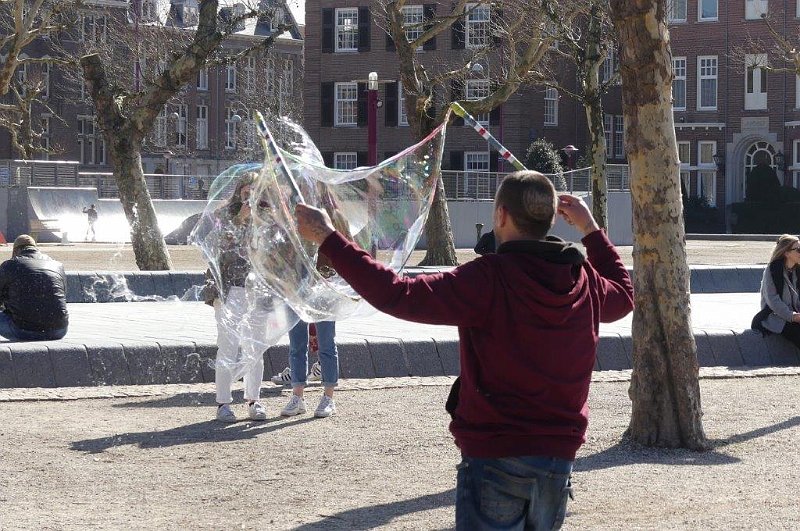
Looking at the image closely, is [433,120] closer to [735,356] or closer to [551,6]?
[551,6]

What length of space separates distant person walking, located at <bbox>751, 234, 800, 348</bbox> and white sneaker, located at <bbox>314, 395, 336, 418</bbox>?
5.65m

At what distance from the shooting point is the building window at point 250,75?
71.3 meters

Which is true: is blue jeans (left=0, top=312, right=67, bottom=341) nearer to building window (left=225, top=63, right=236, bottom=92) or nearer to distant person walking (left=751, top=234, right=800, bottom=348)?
distant person walking (left=751, top=234, right=800, bottom=348)

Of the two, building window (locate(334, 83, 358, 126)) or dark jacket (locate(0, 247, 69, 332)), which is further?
building window (locate(334, 83, 358, 126))

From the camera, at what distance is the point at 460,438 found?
4332 mm

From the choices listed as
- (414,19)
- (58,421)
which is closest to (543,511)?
(58,421)

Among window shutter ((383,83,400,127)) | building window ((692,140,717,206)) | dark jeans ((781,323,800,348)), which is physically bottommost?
Result: dark jeans ((781,323,800,348))

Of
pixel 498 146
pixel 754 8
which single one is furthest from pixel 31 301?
pixel 754 8

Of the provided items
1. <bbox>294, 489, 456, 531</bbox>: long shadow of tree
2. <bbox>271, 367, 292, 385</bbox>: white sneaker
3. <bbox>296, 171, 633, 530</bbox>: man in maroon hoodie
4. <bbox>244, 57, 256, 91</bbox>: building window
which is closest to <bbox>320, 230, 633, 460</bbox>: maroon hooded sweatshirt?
<bbox>296, 171, 633, 530</bbox>: man in maroon hoodie

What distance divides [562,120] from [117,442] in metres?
60.8

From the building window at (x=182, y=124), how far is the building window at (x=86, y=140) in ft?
15.8

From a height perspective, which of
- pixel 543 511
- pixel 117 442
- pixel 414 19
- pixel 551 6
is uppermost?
pixel 414 19

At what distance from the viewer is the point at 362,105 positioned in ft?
233

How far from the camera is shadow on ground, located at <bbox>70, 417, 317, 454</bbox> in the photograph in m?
9.68
